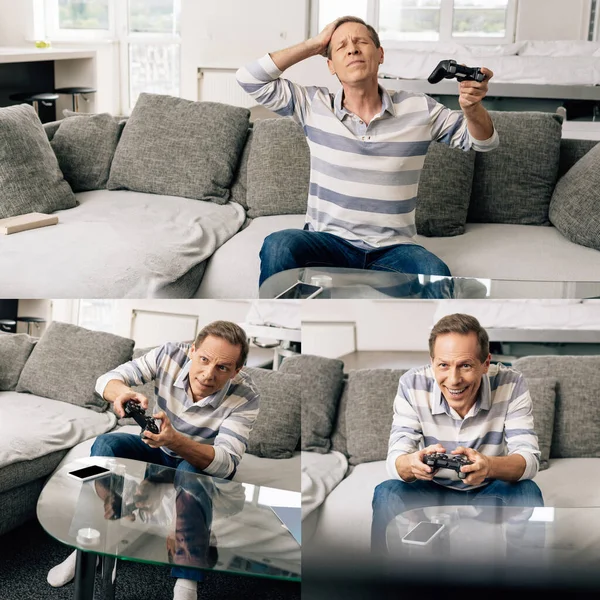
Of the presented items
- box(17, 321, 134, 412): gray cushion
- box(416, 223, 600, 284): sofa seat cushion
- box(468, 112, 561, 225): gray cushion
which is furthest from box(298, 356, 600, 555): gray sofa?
box(468, 112, 561, 225): gray cushion

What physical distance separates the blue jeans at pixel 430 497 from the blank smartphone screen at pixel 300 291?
227 millimetres

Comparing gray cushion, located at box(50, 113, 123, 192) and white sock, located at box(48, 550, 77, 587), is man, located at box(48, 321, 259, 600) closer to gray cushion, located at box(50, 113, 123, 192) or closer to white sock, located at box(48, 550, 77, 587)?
white sock, located at box(48, 550, 77, 587)

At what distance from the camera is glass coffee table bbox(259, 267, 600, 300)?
2.97 ft

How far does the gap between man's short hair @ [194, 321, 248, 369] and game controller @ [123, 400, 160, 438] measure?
0.32ft

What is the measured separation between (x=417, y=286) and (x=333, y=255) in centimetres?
108

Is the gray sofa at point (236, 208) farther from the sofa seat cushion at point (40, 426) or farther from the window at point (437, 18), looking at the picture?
the window at point (437, 18)

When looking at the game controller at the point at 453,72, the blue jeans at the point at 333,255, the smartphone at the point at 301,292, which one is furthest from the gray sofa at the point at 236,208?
the smartphone at the point at 301,292

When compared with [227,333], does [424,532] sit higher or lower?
lower

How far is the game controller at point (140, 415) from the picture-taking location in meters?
0.95

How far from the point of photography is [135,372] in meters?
0.97

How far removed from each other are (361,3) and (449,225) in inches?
174

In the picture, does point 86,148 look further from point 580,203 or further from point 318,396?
point 318,396

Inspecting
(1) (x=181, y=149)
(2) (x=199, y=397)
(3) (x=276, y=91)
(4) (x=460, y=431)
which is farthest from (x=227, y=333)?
(1) (x=181, y=149)

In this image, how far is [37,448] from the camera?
0.95m
